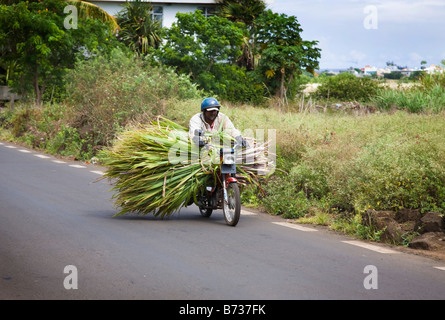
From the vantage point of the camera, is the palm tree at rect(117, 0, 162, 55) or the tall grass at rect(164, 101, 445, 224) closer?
the tall grass at rect(164, 101, 445, 224)

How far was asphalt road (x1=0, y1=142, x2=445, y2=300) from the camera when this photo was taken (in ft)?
21.3

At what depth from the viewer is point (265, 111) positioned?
21734 mm

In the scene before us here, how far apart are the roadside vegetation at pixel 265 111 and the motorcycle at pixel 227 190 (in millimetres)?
1329

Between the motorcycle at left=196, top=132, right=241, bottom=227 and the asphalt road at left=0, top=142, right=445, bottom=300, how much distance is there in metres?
0.24

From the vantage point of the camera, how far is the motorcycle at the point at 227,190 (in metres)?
9.91

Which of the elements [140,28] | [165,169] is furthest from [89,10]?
[165,169]

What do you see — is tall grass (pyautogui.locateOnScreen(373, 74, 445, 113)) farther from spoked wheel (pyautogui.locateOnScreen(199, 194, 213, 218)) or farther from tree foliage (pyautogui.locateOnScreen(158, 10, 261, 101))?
tree foliage (pyautogui.locateOnScreen(158, 10, 261, 101))

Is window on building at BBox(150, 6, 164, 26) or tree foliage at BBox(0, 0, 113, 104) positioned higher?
window on building at BBox(150, 6, 164, 26)

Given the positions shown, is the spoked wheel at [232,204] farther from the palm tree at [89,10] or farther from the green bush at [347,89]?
the green bush at [347,89]

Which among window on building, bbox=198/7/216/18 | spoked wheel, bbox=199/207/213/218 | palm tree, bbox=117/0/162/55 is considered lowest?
spoked wheel, bbox=199/207/213/218

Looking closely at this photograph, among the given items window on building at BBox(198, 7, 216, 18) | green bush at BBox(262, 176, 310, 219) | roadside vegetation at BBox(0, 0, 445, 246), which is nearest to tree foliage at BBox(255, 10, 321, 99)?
roadside vegetation at BBox(0, 0, 445, 246)

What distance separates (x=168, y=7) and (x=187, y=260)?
44.8 m

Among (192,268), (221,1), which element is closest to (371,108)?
(192,268)

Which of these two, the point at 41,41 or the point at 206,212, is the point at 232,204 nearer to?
the point at 206,212
